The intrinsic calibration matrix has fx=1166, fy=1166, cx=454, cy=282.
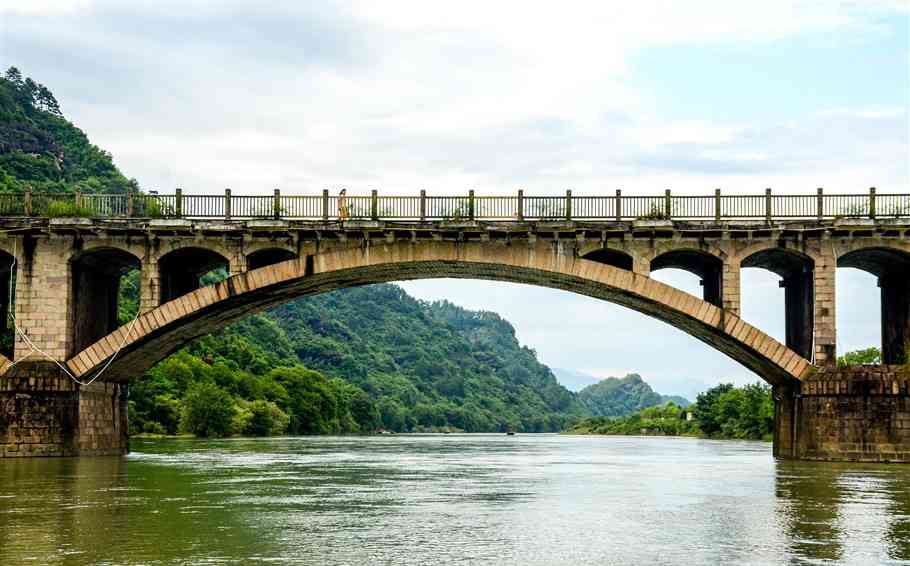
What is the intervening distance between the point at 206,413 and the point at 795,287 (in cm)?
6738

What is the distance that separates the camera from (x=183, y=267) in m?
63.7

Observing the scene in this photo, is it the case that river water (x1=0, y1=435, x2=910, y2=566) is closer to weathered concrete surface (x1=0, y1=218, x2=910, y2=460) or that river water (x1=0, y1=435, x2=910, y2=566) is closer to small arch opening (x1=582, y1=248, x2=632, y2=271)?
weathered concrete surface (x1=0, y1=218, x2=910, y2=460)

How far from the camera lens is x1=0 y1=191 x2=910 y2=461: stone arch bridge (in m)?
55.0

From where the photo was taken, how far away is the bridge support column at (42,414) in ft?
181

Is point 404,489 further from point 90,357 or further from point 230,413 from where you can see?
point 230,413

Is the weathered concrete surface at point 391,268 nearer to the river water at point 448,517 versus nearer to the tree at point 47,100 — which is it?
the river water at point 448,517

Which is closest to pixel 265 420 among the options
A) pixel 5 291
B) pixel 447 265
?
pixel 5 291

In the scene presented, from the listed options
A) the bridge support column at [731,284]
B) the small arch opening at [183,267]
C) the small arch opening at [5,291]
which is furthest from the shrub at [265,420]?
the bridge support column at [731,284]

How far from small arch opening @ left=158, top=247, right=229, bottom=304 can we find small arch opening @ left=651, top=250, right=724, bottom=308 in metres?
23.0

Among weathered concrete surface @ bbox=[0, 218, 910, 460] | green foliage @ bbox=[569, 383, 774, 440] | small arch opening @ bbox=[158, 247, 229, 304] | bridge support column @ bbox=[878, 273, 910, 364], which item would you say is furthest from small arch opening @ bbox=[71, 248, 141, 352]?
green foliage @ bbox=[569, 383, 774, 440]

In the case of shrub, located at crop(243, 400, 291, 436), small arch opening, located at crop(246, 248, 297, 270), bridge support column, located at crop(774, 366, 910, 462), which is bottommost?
shrub, located at crop(243, 400, 291, 436)

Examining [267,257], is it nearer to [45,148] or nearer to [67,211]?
[67,211]

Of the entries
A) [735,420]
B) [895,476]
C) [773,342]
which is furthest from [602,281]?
[735,420]

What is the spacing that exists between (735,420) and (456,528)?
112639 millimetres
